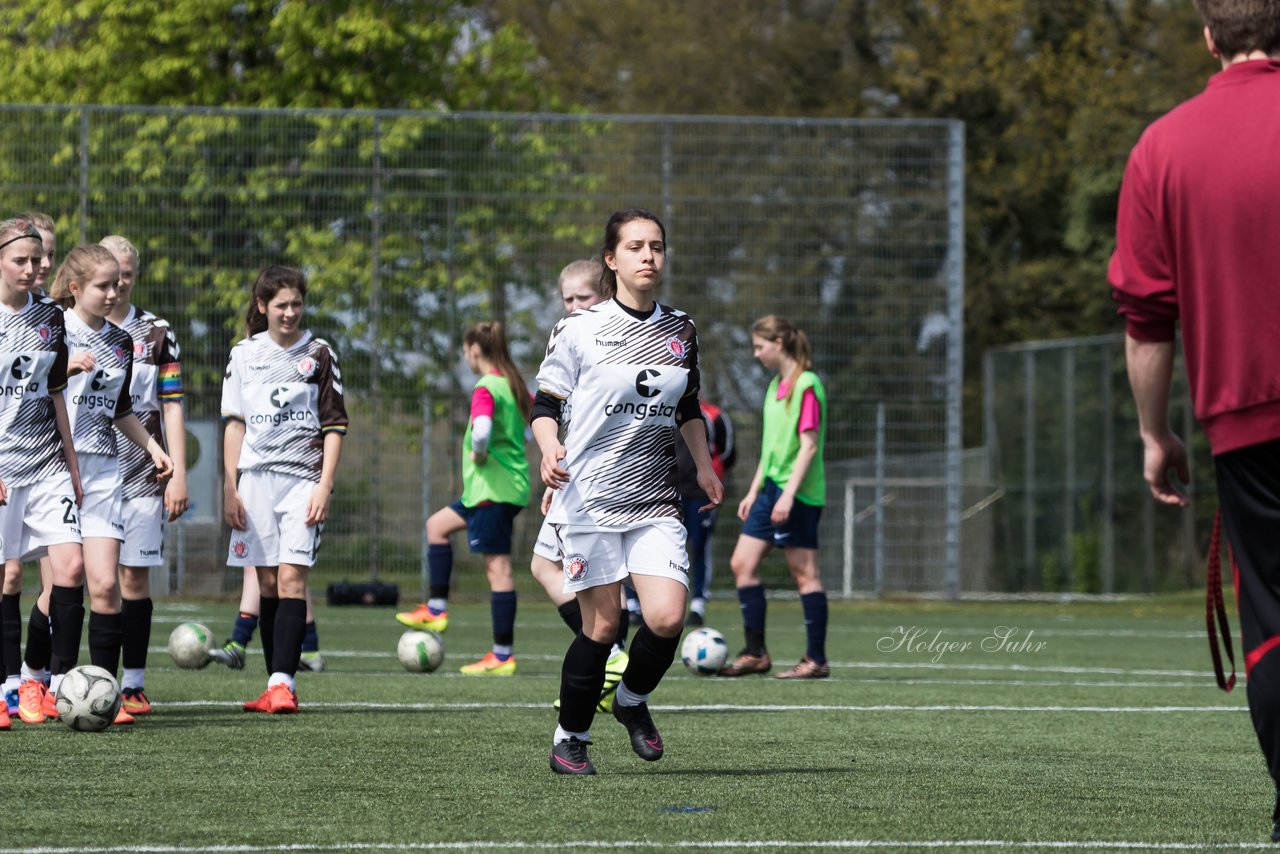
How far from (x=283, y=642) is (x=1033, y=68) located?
24.9 metres

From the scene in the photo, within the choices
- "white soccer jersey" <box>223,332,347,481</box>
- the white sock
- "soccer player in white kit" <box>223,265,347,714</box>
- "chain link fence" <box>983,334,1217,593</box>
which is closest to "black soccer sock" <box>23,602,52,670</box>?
"soccer player in white kit" <box>223,265,347,714</box>

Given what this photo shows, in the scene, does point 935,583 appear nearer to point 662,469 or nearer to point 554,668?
point 554,668

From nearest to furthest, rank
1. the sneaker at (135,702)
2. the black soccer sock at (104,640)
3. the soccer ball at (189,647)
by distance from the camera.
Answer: the black soccer sock at (104,640)
the sneaker at (135,702)
the soccer ball at (189,647)

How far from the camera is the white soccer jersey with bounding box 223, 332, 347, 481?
823 cm

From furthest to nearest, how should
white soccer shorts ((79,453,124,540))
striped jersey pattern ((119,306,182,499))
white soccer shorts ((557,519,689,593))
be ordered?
striped jersey pattern ((119,306,182,499)) < white soccer shorts ((79,453,124,540)) < white soccer shorts ((557,519,689,593))

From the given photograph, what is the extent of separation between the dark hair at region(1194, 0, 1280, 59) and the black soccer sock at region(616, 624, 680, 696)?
2.70 m

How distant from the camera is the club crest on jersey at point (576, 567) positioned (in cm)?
597

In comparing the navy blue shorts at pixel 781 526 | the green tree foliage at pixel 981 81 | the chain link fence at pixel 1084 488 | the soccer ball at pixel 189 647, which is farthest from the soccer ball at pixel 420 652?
the green tree foliage at pixel 981 81

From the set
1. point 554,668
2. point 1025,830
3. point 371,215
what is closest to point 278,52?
point 371,215

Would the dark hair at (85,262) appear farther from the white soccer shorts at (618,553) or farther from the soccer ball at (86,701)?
the white soccer shorts at (618,553)

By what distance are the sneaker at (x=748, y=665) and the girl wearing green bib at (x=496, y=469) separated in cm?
125

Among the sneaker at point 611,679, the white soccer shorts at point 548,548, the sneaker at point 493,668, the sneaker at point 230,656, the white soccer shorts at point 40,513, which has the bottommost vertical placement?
the sneaker at point 493,668

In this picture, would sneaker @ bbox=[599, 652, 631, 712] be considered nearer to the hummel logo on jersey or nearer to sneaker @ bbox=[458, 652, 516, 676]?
the hummel logo on jersey

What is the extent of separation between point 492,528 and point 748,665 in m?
1.71
